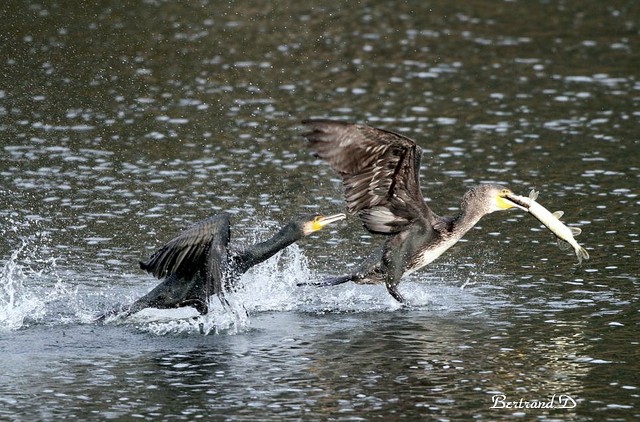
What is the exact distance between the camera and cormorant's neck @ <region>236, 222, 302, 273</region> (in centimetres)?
1334

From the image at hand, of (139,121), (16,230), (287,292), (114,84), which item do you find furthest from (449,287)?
(114,84)

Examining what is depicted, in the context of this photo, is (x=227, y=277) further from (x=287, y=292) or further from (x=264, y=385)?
(x=264, y=385)

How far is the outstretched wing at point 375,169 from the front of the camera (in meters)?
12.4

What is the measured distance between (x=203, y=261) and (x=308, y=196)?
5.03m

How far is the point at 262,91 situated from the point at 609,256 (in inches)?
376

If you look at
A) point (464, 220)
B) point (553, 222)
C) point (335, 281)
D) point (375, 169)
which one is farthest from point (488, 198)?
point (335, 281)

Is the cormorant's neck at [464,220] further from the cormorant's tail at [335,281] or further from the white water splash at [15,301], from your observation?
the white water splash at [15,301]

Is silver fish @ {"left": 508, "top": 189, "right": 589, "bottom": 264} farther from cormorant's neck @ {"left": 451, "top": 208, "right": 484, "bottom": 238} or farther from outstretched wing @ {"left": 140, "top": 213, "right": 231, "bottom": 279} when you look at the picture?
outstretched wing @ {"left": 140, "top": 213, "right": 231, "bottom": 279}

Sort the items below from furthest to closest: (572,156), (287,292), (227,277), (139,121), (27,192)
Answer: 1. (139,121)
2. (572,156)
3. (27,192)
4. (287,292)
5. (227,277)

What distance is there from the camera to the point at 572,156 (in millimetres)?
19641
